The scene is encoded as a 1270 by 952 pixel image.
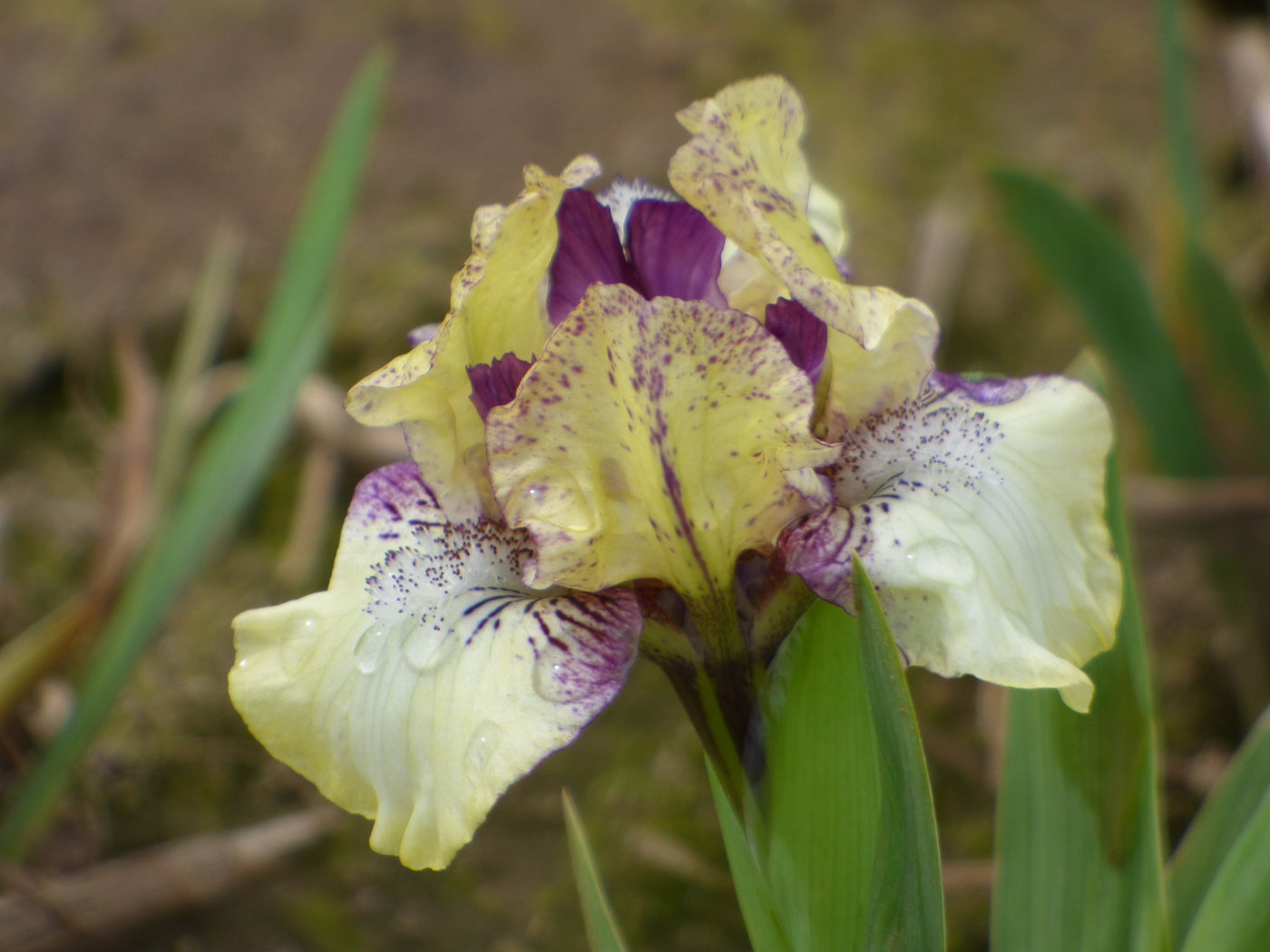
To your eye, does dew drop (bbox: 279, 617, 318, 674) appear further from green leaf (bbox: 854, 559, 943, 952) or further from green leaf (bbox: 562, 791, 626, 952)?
green leaf (bbox: 854, 559, 943, 952)

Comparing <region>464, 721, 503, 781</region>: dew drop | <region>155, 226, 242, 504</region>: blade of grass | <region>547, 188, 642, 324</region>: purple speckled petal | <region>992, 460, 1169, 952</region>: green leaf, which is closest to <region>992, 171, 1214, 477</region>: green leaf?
<region>992, 460, 1169, 952</region>: green leaf

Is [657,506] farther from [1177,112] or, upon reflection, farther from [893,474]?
[1177,112]

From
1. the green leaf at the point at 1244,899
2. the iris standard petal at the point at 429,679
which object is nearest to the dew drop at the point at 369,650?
the iris standard petal at the point at 429,679

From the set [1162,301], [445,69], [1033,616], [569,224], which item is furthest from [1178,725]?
[445,69]

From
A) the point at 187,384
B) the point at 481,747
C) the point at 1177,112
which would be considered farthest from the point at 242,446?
the point at 1177,112

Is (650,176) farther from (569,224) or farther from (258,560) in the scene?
(569,224)

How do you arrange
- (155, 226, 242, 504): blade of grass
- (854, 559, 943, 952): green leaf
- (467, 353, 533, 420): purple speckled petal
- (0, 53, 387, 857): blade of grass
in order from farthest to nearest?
(155, 226, 242, 504): blade of grass < (0, 53, 387, 857): blade of grass < (467, 353, 533, 420): purple speckled petal < (854, 559, 943, 952): green leaf
